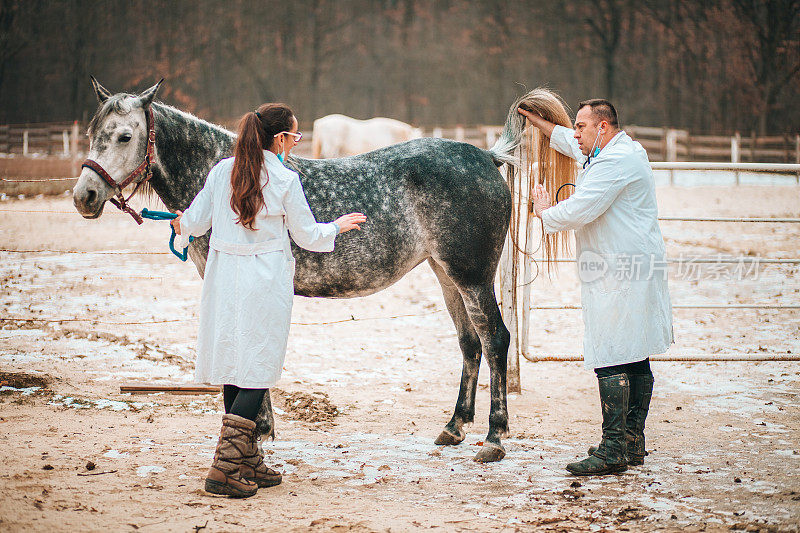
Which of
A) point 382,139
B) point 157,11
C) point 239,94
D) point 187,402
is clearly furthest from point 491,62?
point 187,402

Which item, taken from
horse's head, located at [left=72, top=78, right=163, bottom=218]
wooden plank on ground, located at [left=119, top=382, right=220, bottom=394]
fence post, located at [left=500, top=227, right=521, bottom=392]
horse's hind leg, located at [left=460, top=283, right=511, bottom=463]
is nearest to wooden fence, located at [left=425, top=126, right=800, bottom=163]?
fence post, located at [left=500, top=227, right=521, bottom=392]

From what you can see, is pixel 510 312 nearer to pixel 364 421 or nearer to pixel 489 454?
pixel 364 421

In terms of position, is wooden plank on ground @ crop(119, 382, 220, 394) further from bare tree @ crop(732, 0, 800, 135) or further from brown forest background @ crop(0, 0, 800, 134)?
bare tree @ crop(732, 0, 800, 135)

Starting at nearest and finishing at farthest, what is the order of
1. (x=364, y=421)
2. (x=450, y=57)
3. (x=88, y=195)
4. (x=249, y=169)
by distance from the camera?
1. (x=249, y=169)
2. (x=88, y=195)
3. (x=364, y=421)
4. (x=450, y=57)

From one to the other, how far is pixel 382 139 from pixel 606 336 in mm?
13337

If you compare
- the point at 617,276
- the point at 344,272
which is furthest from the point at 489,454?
the point at 344,272

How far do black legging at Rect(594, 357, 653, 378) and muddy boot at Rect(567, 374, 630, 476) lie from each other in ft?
0.13

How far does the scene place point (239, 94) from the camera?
30.6 meters

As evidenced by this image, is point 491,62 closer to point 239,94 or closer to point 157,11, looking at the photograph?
point 239,94

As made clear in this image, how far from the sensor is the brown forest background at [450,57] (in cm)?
2636

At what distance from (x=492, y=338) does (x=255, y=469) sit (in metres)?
1.54

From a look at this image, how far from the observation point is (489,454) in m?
3.98

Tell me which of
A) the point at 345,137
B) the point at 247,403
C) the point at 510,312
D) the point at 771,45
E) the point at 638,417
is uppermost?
the point at 771,45

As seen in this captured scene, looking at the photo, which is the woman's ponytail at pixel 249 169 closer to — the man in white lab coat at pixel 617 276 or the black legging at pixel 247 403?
the black legging at pixel 247 403
